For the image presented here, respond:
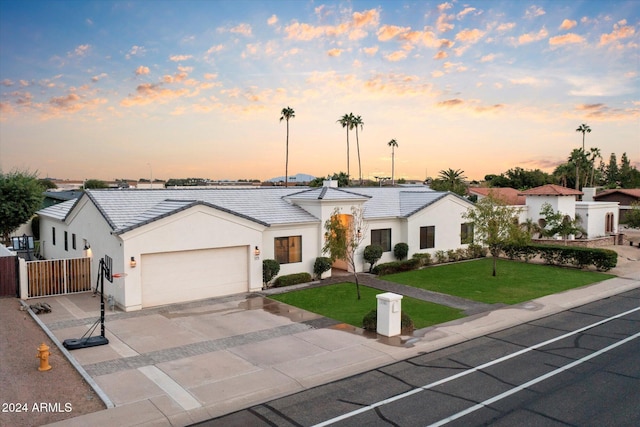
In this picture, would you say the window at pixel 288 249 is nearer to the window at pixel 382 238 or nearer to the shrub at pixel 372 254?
the shrub at pixel 372 254

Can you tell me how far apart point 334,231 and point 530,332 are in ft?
27.1

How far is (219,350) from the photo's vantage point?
45.7 ft

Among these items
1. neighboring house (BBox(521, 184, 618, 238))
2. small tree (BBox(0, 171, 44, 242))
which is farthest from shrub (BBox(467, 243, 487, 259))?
small tree (BBox(0, 171, 44, 242))

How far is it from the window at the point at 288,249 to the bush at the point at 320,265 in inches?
35.7

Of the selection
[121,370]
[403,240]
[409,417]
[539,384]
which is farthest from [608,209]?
[121,370]

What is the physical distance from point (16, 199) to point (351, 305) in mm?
27717

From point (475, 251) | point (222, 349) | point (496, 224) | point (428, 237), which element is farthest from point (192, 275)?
point (475, 251)

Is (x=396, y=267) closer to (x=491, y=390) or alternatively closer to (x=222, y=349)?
(x=222, y=349)

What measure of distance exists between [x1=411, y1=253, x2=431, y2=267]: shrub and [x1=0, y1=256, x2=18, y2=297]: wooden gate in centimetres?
2070

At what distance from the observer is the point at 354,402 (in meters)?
Answer: 10.5

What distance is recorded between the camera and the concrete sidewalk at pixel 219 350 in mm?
10500

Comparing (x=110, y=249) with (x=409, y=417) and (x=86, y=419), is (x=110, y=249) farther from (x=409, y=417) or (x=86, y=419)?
(x=409, y=417)

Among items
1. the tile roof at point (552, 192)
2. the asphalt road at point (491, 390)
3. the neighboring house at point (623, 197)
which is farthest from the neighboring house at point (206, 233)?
the neighboring house at point (623, 197)

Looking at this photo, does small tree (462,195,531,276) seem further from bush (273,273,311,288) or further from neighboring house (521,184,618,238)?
neighboring house (521,184,618,238)
